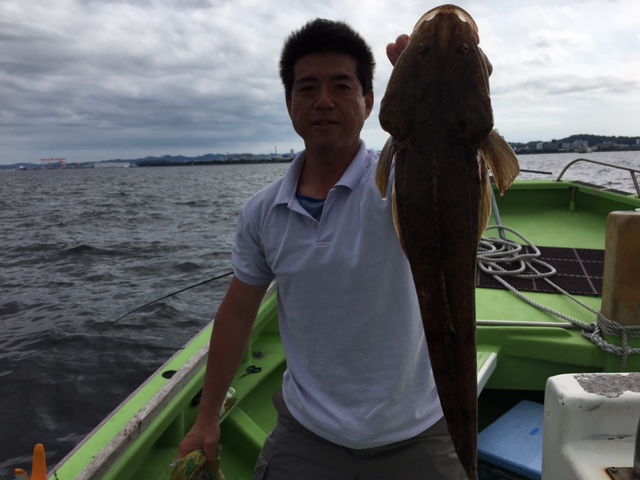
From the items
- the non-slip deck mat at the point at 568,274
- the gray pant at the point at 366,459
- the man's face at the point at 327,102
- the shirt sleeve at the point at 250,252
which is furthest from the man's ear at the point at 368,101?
the non-slip deck mat at the point at 568,274

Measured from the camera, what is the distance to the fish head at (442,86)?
5.65 feet

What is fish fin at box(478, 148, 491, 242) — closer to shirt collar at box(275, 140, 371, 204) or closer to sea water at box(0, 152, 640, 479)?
shirt collar at box(275, 140, 371, 204)

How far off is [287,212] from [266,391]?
94.3 inches

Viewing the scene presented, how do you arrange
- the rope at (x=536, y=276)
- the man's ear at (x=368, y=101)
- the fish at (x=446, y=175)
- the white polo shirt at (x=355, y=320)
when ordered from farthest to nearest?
the rope at (x=536, y=276) < the man's ear at (x=368, y=101) < the white polo shirt at (x=355, y=320) < the fish at (x=446, y=175)

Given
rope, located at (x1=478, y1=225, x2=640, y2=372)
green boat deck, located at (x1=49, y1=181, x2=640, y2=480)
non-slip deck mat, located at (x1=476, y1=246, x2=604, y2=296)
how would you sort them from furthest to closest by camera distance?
non-slip deck mat, located at (x1=476, y1=246, x2=604, y2=296), rope, located at (x1=478, y1=225, x2=640, y2=372), green boat deck, located at (x1=49, y1=181, x2=640, y2=480)

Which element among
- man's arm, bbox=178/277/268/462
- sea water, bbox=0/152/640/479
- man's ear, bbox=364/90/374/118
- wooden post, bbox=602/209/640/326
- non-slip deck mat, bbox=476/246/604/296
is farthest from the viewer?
sea water, bbox=0/152/640/479

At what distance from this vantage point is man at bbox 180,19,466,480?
7.11ft

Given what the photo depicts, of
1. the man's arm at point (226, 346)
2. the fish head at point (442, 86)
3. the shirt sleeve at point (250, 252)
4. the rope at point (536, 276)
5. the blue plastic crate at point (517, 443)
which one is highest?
the fish head at point (442, 86)

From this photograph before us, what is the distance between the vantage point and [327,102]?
7.13 feet

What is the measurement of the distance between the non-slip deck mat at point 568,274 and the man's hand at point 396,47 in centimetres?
324

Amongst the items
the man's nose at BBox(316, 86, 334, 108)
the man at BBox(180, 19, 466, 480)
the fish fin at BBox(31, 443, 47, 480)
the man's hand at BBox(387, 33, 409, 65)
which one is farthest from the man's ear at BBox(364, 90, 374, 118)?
the fish fin at BBox(31, 443, 47, 480)

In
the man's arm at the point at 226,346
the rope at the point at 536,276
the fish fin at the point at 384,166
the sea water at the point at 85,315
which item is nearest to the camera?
the fish fin at the point at 384,166

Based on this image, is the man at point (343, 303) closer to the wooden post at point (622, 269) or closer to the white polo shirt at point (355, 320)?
the white polo shirt at point (355, 320)

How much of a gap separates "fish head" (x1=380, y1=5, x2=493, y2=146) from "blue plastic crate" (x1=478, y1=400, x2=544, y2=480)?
7.47 feet
